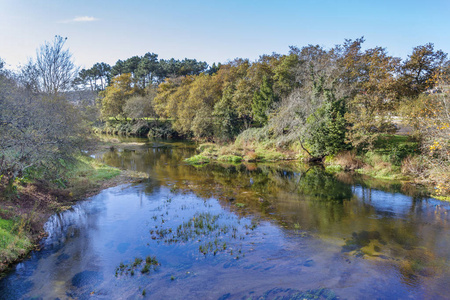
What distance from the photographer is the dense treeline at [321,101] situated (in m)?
23.0

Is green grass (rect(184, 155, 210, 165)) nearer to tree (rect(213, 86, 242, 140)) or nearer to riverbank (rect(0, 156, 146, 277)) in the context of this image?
riverbank (rect(0, 156, 146, 277))

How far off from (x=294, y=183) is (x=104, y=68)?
8854 centimetres

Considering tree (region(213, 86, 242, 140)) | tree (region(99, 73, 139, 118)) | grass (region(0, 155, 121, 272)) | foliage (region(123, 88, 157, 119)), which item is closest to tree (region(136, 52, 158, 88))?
tree (region(99, 73, 139, 118))

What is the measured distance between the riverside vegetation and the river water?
1909mm

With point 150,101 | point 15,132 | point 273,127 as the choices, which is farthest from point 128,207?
point 150,101

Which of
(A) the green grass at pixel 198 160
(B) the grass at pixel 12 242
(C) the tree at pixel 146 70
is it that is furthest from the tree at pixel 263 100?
(C) the tree at pixel 146 70

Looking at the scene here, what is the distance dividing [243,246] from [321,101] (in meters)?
22.5

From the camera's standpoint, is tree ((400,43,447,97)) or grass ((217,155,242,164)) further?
grass ((217,155,242,164))

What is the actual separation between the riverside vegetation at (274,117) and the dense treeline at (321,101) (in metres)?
0.13

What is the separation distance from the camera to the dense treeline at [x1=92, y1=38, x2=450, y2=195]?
2298cm

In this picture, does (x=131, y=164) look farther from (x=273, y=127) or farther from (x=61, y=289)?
(x=61, y=289)

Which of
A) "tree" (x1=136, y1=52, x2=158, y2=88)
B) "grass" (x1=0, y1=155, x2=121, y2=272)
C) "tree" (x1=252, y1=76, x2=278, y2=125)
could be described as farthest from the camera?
"tree" (x1=136, y1=52, x2=158, y2=88)

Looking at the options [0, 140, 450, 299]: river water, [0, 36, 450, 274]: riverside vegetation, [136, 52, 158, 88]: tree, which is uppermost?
[136, 52, 158, 88]: tree

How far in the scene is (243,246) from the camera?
38.5 feet
